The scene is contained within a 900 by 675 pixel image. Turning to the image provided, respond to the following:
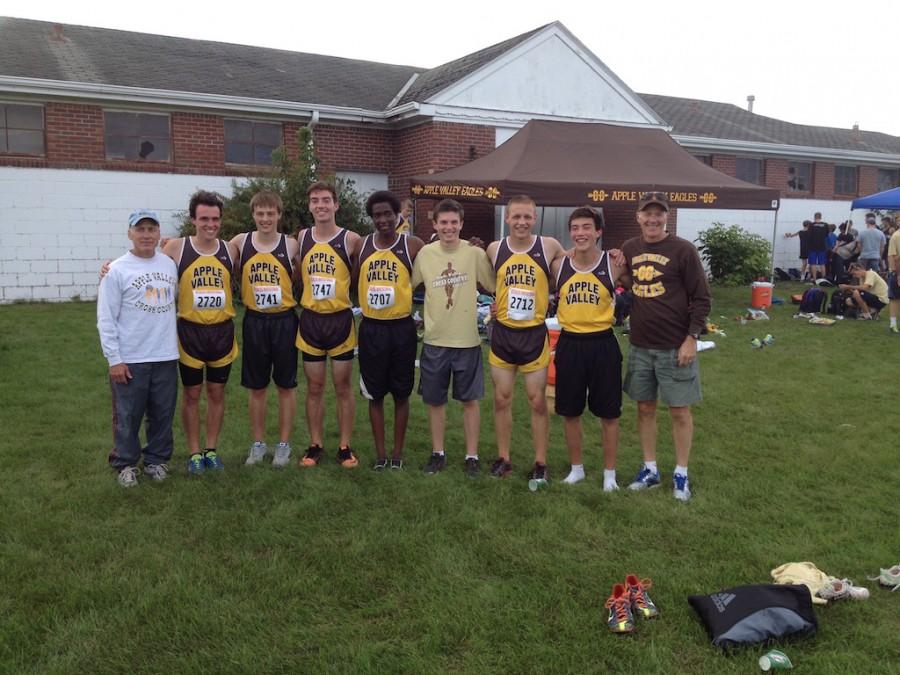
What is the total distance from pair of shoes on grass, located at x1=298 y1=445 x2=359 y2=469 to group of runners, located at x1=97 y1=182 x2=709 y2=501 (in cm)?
2

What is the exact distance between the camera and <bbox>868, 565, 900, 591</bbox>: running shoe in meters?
3.28

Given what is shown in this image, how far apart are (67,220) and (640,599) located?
40.1 ft

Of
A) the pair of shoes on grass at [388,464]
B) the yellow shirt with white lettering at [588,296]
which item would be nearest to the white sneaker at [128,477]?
the pair of shoes on grass at [388,464]

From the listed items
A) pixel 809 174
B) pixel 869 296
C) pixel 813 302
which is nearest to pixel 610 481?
pixel 869 296

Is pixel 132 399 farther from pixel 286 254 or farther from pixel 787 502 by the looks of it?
pixel 787 502

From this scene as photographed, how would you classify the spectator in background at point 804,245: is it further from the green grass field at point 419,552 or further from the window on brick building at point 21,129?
the window on brick building at point 21,129

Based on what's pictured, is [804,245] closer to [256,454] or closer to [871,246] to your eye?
[871,246]

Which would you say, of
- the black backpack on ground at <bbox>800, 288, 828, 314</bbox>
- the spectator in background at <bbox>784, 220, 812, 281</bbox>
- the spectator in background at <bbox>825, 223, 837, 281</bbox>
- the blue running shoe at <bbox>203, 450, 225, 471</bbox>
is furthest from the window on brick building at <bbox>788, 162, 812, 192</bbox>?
the blue running shoe at <bbox>203, 450, 225, 471</bbox>

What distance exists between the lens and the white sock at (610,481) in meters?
4.48

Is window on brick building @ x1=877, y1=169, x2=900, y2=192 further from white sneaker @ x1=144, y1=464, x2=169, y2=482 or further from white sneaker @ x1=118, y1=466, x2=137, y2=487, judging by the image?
white sneaker @ x1=118, y1=466, x2=137, y2=487

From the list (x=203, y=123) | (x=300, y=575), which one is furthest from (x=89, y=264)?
(x=300, y=575)

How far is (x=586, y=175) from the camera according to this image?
38.0 feet

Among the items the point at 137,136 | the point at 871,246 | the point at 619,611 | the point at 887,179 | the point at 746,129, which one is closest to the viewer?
the point at 619,611

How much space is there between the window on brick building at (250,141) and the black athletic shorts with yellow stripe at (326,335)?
9862 millimetres
